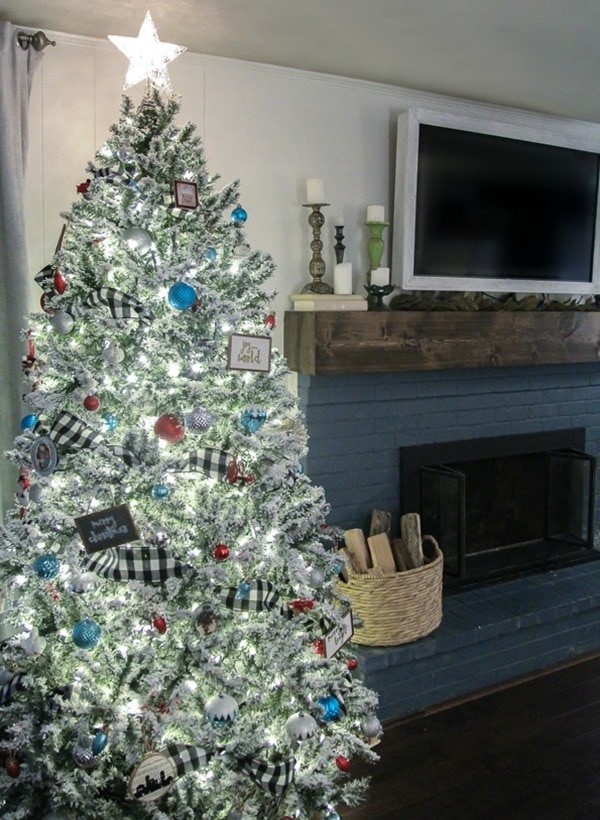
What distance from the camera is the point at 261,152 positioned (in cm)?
271

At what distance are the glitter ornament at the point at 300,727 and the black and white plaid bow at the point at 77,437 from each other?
26.2 inches

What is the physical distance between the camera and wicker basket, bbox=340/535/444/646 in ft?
8.63

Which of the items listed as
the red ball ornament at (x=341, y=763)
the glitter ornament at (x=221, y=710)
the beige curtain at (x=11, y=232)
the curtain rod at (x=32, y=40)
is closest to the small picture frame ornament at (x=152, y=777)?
the glitter ornament at (x=221, y=710)

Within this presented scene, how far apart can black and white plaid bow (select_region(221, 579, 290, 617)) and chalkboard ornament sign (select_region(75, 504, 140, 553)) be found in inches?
10.0

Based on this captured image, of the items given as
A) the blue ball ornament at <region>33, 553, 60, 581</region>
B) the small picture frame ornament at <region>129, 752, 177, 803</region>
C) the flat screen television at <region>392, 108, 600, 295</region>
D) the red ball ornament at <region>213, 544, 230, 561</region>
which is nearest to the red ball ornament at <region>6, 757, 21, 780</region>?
the small picture frame ornament at <region>129, 752, 177, 803</region>

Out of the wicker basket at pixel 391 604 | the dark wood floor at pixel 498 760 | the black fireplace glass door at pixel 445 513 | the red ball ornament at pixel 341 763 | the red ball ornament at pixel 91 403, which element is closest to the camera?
the red ball ornament at pixel 91 403

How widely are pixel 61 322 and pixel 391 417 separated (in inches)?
64.2

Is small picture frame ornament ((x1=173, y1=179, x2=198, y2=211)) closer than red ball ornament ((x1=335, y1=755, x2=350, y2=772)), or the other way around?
small picture frame ornament ((x1=173, y1=179, x2=198, y2=211))

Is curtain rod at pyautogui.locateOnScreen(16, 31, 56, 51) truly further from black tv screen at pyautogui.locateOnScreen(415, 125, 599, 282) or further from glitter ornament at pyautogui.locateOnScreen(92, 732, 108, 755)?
glitter ornament at pyautogui.locateOnScreen(92, 732, 108, 755)

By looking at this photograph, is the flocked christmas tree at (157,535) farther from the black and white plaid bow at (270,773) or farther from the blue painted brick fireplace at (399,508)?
the blue painted brick fireplace at (399,508)

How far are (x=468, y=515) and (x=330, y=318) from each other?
49.2 inches

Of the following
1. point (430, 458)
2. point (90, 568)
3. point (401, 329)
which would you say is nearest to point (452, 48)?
point (401, 329)

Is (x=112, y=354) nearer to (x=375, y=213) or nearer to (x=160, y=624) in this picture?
(x=160, y=624)

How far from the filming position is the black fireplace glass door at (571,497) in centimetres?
346
